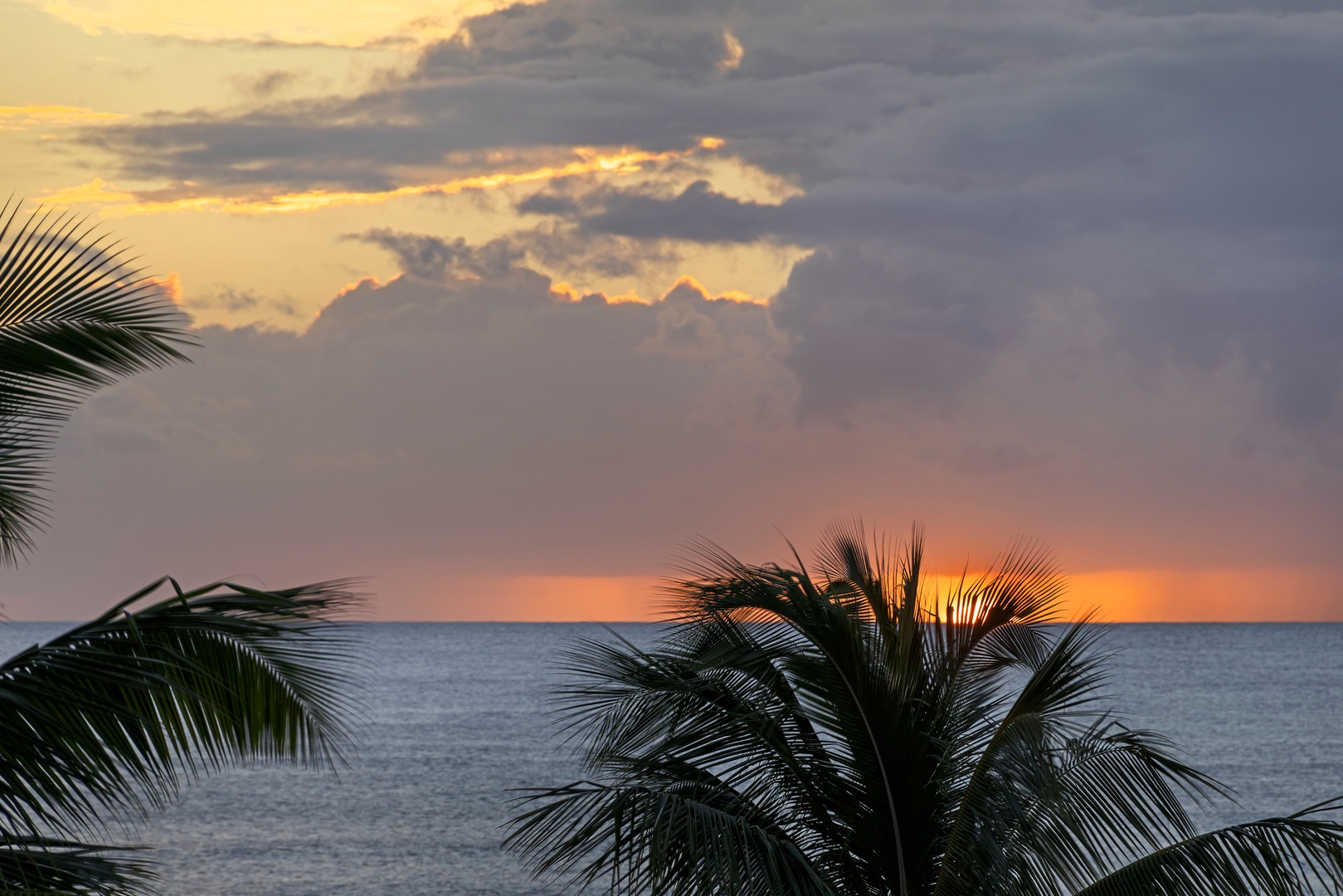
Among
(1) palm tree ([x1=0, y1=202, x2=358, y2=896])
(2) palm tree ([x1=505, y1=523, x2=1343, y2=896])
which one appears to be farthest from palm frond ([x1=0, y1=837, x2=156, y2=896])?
(2) palm tree ([x1=505, y1=523, x2=1343, y2=896])

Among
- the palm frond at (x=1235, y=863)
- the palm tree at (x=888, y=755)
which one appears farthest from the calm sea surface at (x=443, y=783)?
the palm frond at (x=1235, y=863)

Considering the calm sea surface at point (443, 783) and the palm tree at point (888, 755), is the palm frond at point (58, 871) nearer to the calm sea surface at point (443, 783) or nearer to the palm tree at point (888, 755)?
the palm tree at point (888, 755)

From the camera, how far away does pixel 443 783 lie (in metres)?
56.5

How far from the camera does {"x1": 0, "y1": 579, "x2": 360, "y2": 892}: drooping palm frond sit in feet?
17.1

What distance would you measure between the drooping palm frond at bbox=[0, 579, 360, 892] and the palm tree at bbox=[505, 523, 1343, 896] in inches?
110

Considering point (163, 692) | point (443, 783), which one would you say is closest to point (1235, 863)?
point (163, 692)

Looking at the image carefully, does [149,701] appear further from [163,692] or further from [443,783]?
[443,783]

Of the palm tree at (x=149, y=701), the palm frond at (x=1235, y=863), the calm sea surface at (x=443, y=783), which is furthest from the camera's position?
the calm sea surface at (x=443, y=783)

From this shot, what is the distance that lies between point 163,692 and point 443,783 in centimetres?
5345

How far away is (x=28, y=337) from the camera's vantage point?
688cm

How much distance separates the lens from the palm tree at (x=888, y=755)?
8695 millimetres

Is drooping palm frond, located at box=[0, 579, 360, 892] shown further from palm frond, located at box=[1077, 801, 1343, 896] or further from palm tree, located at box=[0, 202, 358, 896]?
palm frond, located at box=[1077, 801, 1343, 896]

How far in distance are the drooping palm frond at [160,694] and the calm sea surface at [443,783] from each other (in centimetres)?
626

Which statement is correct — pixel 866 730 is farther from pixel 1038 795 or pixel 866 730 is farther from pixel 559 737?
pixel 559 737
